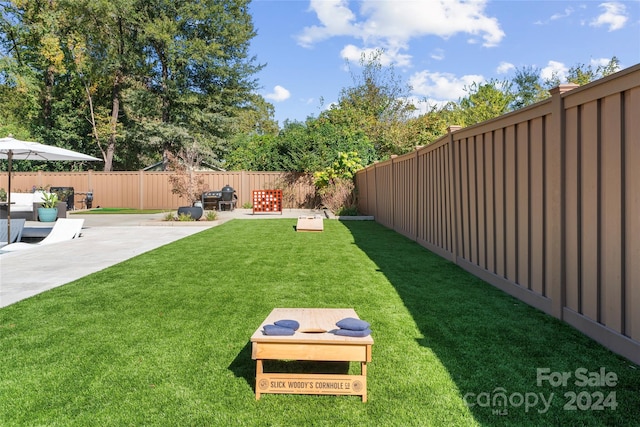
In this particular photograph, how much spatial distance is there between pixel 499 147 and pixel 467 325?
7.00 ft

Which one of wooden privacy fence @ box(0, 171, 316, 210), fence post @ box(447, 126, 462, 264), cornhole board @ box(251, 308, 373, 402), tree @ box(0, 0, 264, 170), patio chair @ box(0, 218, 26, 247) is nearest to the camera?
cornhole board @ box(251, 308, 373, 402)

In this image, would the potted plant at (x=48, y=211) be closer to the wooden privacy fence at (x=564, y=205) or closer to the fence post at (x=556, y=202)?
the wooden privacy fence at (x=564, y=205)

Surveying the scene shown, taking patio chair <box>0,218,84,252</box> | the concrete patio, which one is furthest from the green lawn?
patio chair <box>0,218,84,252</box>

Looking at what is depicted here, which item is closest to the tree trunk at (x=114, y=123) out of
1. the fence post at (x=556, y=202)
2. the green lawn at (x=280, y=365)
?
the green lawn at (x=280, y=365)

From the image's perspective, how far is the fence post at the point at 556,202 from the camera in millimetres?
3424

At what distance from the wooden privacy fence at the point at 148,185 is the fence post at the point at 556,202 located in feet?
56.2

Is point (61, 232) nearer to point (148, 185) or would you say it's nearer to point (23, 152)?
point (23, 152)

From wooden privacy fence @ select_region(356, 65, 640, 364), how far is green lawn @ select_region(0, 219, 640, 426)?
0.80 ft

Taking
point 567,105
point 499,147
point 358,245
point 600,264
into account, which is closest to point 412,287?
point 499,147

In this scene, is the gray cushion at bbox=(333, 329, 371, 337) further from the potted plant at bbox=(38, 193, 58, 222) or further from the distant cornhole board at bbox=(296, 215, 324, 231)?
the potted plant at bbox=(38, 193, 58, 222)

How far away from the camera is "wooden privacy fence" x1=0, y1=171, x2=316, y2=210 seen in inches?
818

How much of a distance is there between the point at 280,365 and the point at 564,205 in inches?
101

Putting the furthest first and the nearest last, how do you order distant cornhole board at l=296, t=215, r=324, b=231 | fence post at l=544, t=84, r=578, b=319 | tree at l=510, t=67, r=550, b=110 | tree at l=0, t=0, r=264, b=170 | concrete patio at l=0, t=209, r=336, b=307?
tree at l=510, t=67, r=550, b=110 < tree at l=0, t=0, r=264, b=170 < distant cornhole board at l=296, t=215, r=324, b=231 < concrete patio at l=0, t=209, r=336, b=307 < fence post at l=544, t=84, r=578, b=319

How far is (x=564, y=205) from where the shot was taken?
11.2 feet
